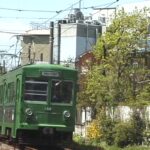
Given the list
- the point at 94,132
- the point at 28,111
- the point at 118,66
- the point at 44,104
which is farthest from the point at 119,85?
the point at 28,111

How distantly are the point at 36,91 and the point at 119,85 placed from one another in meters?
10.3

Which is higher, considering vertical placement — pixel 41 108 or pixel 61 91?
pixel 61 91

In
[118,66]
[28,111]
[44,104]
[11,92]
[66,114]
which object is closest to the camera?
[28,111]

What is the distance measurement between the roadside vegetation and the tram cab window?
2.72 metres

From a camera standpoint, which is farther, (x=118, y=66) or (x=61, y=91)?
(x=118, y=66)

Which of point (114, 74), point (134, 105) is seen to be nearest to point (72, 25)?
point (114, 74)

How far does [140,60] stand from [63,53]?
36228 mm

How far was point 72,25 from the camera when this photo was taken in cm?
7656

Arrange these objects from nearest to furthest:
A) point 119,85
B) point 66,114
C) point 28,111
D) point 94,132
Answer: point 28,111, point 66,114, point 94,132, point 119,85

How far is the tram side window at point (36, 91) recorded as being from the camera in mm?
23547

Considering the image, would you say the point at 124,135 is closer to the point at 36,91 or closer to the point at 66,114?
the point at 66,114

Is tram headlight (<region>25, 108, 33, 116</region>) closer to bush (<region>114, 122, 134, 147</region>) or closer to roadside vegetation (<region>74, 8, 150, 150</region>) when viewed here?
roadside vegetation (<region>74, 8, 150, 150</region>)

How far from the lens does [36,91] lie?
23.5 m

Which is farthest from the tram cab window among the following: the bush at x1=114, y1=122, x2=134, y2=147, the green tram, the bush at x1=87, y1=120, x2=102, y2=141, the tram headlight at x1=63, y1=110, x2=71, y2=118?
the bush at x1=87, y1=120, x2=102, y2=141
